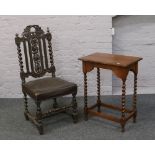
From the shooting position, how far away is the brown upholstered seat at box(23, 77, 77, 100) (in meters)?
2.95

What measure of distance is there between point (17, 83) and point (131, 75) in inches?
61.6

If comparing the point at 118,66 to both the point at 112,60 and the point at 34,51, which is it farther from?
the point at 34,51

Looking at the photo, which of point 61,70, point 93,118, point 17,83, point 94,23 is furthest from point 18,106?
point 94,23

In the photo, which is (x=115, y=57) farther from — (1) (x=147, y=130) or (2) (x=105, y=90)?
(2) (x=105, y=90)

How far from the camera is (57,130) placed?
3154 millimetres

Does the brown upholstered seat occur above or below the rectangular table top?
below

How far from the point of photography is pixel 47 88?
3037 mm

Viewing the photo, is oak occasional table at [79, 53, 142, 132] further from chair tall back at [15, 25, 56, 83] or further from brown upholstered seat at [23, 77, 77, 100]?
chair tall back at [15, 25, 56, 83]

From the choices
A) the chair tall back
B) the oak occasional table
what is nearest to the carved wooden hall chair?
the chair tall back

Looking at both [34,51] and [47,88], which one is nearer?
[47,88]

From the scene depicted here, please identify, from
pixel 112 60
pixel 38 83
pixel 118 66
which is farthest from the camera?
pixel 38 83

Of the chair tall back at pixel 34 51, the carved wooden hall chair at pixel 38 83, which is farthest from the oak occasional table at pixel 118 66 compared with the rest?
the chair tall back at pixel 34 51

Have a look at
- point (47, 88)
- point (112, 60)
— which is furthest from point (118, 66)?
point (47, 88)

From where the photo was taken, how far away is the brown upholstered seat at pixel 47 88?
295cm
